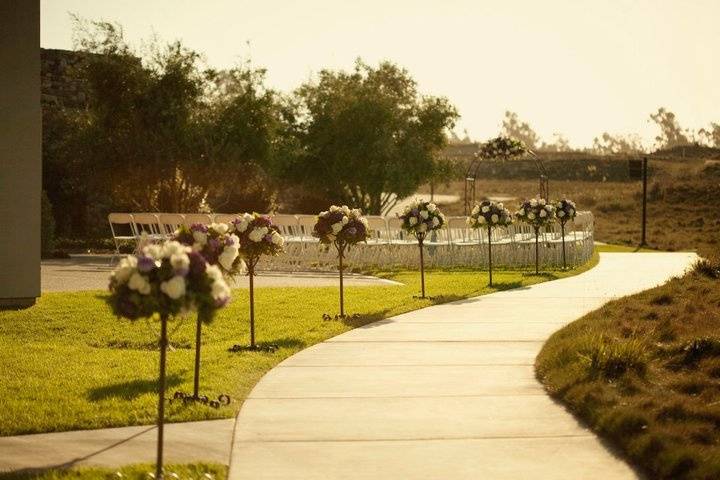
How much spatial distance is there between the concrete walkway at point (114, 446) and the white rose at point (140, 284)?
1171mm

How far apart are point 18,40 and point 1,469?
10.3 metres

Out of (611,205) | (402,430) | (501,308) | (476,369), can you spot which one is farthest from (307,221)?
(611,205)

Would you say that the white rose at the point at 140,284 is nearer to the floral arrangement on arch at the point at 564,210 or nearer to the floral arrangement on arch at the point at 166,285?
the floral arrangement on arch at the point at 166,285

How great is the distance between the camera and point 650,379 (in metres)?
9.31

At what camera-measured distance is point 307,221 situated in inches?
979

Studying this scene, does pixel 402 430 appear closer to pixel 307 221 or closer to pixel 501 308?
pixel 501 308

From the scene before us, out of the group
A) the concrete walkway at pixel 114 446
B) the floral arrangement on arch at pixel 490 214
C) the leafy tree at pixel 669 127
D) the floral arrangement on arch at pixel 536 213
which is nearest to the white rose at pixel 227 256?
the concrete walkway at pixel 114 446

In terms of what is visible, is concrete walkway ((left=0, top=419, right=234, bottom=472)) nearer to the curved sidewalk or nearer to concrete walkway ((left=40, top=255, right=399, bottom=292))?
the curved sidewalk

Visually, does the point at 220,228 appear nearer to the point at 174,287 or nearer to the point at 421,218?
the point at 174,287

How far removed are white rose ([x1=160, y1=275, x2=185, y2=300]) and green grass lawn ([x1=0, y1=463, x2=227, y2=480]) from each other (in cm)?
102

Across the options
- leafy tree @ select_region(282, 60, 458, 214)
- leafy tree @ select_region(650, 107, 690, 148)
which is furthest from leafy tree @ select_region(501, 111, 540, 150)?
leafy tree @ select_region(282, 60, 458, 214)

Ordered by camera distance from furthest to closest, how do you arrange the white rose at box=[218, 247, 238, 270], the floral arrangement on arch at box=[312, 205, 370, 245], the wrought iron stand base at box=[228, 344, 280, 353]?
the floral arrangement on arch at box=[312, 205, 370, 245], the wrought iron stand base at box=[228, 344, 280, 353], the white rose at box=[218, 247, 238, 270]

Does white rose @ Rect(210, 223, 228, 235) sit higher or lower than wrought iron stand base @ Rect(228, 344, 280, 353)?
higher

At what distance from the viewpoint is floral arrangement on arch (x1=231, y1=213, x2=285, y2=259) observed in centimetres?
1212
